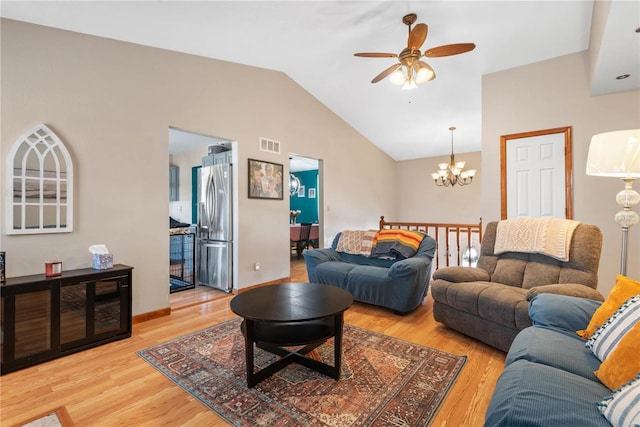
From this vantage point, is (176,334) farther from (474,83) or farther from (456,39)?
(474,83)

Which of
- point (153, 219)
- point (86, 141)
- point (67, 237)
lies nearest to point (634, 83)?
point (153, 219)

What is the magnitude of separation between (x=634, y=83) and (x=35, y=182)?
5.77m

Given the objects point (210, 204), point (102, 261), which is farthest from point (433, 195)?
point (102, 261)

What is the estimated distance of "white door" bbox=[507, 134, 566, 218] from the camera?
3.69m

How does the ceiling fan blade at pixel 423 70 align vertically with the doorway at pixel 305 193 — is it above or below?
above

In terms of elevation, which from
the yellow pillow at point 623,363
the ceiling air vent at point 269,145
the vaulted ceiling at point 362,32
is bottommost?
the yellow pillow at point 623,363

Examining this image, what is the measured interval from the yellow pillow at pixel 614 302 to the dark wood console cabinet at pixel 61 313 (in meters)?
3.38

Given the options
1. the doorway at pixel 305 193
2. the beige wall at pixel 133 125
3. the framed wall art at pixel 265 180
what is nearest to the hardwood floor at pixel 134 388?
the beige wall at pixel 133 125

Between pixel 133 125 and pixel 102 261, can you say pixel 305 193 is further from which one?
pixel 102 261

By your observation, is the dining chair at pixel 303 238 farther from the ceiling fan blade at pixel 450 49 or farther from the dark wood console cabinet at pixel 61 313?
the ceiling fan blade at pixel 450 49

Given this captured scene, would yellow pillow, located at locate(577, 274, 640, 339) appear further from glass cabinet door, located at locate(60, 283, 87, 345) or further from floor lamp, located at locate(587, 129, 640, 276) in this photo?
glass cabinet door, located at locate(60, 283, 87, 345)

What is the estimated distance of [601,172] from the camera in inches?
85.7

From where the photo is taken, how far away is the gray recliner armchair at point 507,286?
88.6 inches

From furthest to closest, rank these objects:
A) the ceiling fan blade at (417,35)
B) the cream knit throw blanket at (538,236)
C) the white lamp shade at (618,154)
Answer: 1. the cream knit throw blanket at (538,236)
2. the ceiling fan blade at (417,35)
3. the white lamp shade at (618,154)
